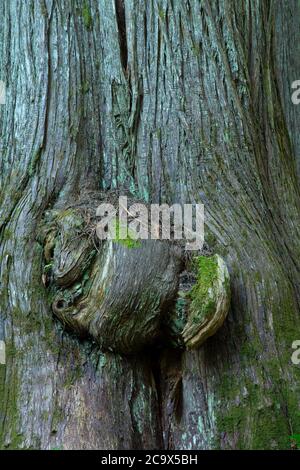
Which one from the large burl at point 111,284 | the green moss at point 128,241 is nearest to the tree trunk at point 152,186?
the large burl at point 111,284

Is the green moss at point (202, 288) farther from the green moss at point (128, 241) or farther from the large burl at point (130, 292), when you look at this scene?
the green moss at point (128, 241)

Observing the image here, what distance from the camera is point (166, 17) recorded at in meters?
3.83

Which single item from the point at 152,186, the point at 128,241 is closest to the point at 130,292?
the point at 128,241

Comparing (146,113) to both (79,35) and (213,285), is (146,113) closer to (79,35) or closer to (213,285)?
(79,35)

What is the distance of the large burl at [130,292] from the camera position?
3023 mm

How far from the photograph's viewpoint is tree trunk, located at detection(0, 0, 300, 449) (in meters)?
3.07

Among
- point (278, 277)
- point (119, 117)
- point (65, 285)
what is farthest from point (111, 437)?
point (119, 117)

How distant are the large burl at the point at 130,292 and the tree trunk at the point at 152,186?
0.15 m

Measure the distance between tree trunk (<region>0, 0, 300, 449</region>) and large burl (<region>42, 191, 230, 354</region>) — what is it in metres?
0.15

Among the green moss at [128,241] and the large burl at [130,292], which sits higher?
the green moss at [128,241]

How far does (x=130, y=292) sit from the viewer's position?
3.01 meters

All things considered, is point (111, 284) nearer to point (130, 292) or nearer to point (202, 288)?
point (130, 292)

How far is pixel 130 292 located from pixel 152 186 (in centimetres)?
84

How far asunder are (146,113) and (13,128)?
0.79m
